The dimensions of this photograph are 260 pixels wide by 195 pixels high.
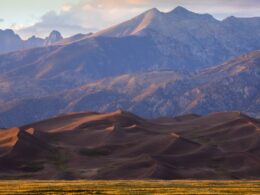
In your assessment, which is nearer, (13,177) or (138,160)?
(13,177)

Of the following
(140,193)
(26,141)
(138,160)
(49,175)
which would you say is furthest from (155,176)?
(140,193)

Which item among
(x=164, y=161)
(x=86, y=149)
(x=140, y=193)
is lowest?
(x=140, y=193)

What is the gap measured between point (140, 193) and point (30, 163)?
105 m

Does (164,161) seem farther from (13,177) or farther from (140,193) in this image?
(140,193)

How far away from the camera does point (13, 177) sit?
523ft

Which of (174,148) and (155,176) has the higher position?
(174,148)

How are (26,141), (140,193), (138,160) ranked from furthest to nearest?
(26,141) < (138,160) < (140,193)

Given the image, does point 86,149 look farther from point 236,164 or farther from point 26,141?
point 236,164

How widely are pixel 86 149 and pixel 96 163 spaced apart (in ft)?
61.6

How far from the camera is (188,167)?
18075cm

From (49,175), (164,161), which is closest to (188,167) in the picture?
(164,161)

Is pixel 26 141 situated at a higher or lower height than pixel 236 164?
higher

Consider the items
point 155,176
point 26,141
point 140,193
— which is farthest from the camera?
point 26,141

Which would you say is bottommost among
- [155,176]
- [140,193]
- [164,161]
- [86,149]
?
[140,193]
